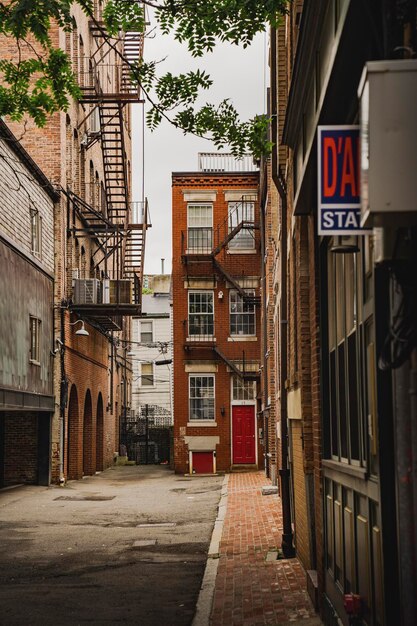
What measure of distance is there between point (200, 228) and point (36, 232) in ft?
36.8

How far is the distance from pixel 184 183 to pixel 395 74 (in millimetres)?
32863

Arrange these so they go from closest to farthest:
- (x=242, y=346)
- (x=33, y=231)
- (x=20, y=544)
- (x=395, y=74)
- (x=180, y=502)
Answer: (x=395, y=74), (x=20, y=544), (x=180, y=502), (x=33, y=231), (x=242, y=346)

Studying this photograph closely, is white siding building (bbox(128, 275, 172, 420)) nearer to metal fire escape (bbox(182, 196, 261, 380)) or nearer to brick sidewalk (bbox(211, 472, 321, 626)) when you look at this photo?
metal fire escape (bbox(182, 196, 261, 380))

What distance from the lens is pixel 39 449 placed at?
90.6 feet

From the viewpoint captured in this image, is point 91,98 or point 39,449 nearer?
point 39,449

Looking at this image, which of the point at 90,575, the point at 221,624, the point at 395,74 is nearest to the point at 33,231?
the point at 90,575

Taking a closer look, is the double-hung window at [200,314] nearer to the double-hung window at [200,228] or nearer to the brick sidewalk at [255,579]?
the double-hung window at [200,228]

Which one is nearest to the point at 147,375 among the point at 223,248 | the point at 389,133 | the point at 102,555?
the point at 223,248

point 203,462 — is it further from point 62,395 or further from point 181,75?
point 181,75

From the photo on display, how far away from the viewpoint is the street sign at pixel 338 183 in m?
4.91

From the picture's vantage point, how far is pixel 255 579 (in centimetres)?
1095

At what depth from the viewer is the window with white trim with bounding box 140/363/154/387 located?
61.6 m

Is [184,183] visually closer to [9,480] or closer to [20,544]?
[9,480]

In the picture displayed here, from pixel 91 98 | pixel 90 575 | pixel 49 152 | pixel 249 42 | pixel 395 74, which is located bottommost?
pixel 90 575
